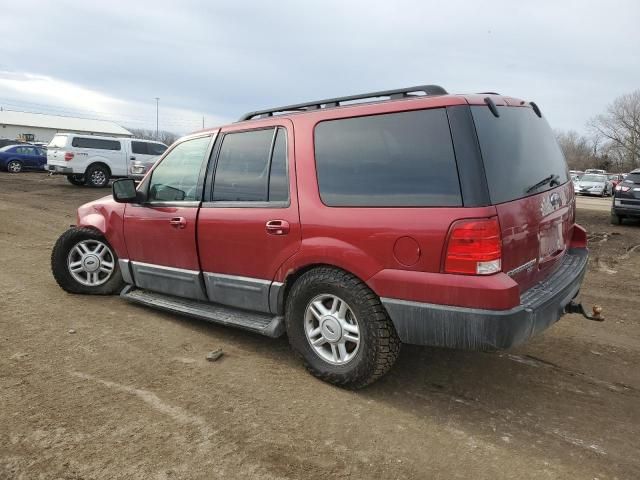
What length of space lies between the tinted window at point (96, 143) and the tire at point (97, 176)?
29.0 inches

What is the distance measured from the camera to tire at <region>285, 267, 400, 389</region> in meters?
3.10

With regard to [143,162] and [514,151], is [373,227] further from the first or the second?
[143,162]

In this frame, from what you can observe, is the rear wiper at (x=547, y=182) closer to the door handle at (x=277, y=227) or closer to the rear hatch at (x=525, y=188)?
the rear hatch at (x=525, y=188)

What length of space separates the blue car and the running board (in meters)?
24.9

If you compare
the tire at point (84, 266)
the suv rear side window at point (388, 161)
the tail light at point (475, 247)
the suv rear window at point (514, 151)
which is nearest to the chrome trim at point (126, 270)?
the tire at point (84, 266)

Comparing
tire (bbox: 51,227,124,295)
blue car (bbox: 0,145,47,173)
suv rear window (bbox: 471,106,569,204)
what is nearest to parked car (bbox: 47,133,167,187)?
blue car (bbox: 0,145,47,173)

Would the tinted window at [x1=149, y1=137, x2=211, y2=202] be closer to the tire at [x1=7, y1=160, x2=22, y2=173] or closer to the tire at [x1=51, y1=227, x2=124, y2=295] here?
the tire at [x1=51, y1=227, x2=124, y2=295]

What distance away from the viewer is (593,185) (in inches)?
1147

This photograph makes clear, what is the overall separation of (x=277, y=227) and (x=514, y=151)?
158 centimetres

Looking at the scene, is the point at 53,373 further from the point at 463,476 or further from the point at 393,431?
the point at 463,476

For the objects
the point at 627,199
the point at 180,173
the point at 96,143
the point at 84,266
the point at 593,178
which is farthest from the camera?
the point at 593,178

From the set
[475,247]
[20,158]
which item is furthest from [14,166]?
[475,247]

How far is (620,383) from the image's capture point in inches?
141

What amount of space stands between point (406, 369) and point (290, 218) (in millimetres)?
1376
